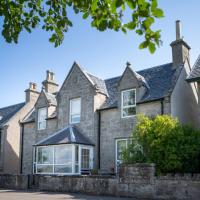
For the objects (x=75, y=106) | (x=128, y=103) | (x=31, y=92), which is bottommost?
(x=128, y=103)

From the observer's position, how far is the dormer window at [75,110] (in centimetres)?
2638

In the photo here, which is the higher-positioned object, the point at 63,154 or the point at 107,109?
the point at 107,109

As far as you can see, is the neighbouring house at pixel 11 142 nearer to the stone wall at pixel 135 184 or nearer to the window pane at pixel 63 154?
the window pane at pixel 63 154

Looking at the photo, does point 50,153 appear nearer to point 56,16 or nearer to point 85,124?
point 85,124

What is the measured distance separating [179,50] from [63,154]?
11233mm

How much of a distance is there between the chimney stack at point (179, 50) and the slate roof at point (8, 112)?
57.6 ft

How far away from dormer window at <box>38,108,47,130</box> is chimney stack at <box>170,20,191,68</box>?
12073 millimetres

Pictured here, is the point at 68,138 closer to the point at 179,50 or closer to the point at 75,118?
the point at 75,118

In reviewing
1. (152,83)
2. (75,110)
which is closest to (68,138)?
(75,110)

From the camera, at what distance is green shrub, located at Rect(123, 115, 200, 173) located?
55.3 feet

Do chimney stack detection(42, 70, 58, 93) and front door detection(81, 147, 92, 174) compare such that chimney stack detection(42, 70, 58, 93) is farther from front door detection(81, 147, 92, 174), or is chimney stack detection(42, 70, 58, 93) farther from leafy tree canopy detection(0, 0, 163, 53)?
leafy tree canopy detection(0, 0, 163, 53)

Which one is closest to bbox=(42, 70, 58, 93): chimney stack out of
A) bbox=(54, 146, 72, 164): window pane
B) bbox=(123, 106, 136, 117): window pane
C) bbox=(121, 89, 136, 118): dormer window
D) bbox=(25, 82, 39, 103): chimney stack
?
bbox=(25, 82, 39, 103): chimney stack

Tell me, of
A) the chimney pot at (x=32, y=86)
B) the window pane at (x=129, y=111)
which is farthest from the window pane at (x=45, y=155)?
the chimney pot at (x=32, y=86)

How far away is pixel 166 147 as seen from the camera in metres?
17.0
